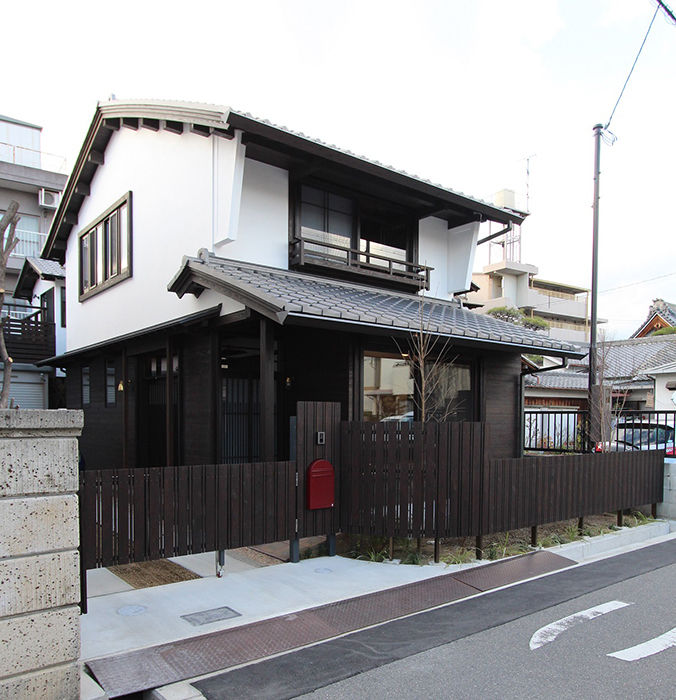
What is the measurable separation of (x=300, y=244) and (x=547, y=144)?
8.53m

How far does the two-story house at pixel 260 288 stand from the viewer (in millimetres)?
7746

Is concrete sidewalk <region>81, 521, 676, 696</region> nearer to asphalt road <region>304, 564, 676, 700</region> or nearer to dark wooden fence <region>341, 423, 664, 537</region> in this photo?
dark wooden fence <region>341, 423, 664, 537</region>

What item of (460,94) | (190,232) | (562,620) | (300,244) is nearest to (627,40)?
(460,94)

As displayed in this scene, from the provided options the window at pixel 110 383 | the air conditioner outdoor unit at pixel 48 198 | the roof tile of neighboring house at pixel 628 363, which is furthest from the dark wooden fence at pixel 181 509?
the air conditioner outdoor unit at pixel 48 198

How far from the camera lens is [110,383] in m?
11.9

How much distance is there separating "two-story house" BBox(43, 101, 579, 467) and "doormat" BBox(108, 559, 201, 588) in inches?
62.5

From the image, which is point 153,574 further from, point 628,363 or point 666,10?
point 628,363

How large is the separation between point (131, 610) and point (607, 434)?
27.7 ft

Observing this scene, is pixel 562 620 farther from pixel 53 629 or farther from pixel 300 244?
pixel 300 244

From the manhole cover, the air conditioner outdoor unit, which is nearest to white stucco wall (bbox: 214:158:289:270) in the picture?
the manhole cover

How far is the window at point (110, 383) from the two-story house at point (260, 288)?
0.05 metres

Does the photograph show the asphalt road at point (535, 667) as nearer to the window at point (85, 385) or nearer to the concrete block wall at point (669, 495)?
the concrete block wall at point (669, 495)

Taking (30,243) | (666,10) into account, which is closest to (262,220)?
(666,10)

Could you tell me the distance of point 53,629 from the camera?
311 cm
